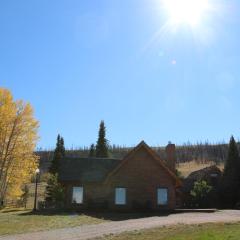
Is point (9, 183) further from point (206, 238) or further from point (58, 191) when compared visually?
point (206, 238)

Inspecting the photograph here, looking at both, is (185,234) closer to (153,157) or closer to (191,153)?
(153,157)

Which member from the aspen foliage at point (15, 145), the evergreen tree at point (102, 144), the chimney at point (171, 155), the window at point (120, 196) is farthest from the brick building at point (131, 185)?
the evergreen tree at point (102, 144)

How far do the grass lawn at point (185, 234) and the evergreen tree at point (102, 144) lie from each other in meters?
61.3

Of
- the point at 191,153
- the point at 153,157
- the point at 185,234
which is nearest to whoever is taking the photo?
the point at 185,234

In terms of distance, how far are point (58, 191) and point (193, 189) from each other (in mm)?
15135

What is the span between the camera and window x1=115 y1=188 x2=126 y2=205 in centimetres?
4501

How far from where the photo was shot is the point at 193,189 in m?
51.5

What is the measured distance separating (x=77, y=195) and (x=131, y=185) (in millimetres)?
5090

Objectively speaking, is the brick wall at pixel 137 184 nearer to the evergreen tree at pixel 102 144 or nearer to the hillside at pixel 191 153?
the evergreen tree at pixel 102 144

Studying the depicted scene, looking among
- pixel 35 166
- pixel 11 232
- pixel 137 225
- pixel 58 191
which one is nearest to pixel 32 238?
pixel 11 232

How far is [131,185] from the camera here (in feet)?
149

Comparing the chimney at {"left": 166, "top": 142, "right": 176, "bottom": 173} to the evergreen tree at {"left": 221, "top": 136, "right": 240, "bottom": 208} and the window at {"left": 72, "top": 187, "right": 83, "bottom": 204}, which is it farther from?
the window at {"left": 72, "top": 187, "right": 83, "bottom": 204}

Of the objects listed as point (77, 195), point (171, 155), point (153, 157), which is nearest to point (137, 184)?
point (153, 157)

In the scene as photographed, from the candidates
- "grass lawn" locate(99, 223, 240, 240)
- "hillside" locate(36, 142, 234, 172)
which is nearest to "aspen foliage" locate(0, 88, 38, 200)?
"grass lawn" locate(99, 223, 240, 240)
